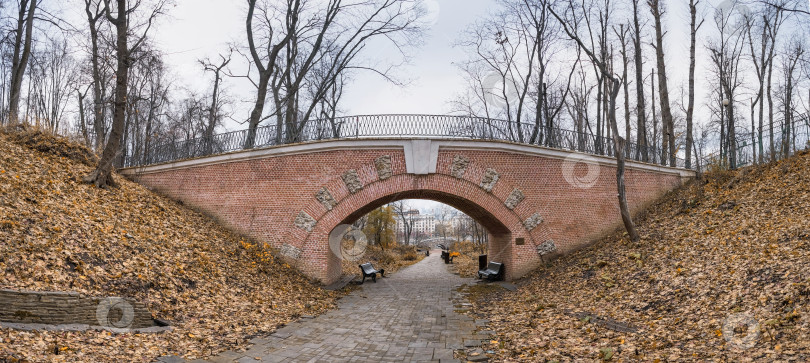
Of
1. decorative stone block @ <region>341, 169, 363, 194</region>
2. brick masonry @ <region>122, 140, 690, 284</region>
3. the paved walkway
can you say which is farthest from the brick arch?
the paved walkway

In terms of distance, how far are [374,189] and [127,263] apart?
6626mm

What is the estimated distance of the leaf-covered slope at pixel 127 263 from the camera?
5391 millimetres

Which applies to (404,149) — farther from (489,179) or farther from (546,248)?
(546,248)

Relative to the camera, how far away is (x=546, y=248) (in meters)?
13.2

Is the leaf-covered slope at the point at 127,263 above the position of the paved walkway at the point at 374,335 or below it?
above

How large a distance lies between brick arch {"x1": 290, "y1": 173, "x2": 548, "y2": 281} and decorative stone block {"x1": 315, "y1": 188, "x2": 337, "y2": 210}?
13 cm

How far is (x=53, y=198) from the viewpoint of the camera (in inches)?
325

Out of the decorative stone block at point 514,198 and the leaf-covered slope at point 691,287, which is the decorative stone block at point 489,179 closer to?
the decorative stone block at point 514,198

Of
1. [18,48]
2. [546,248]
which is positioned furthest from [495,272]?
[18,48]

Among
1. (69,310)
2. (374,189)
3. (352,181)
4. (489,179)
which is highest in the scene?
(489,179)

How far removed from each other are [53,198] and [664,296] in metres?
11.2

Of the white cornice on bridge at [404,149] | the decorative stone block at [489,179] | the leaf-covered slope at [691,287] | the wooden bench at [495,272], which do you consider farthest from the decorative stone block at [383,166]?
the wooden bench at [495,272]

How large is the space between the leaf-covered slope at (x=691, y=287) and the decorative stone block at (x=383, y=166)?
4601mm

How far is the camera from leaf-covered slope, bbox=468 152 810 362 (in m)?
4.90
